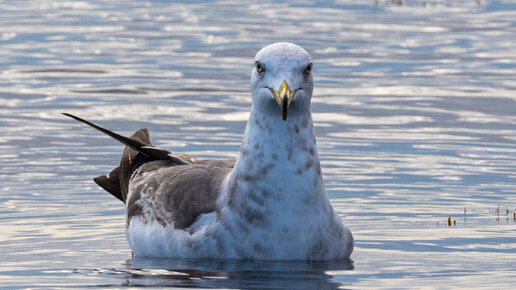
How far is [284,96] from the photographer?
30.3 feet

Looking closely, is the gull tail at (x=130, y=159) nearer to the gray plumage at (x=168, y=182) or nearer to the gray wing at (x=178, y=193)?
the gray plumage at (x=168, y=182)

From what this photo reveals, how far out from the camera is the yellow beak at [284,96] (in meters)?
9.22

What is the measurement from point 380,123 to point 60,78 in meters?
6.77

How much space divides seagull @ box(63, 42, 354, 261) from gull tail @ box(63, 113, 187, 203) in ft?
4.70

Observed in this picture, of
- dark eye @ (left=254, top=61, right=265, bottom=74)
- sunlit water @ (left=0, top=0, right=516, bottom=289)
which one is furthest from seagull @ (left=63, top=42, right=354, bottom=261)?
sunlit water @ (left=0, top=0, right=516, bottom=289)

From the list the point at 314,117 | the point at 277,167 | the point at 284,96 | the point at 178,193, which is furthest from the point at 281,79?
the point at 314,117

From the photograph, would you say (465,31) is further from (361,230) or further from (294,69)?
(294,69)

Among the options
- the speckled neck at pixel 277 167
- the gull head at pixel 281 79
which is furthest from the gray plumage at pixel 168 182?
the gull head at pixel 281 79

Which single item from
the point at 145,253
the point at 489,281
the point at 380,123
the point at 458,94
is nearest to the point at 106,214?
the point at 145,253

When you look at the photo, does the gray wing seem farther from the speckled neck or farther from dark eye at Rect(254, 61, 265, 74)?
dark eye at Rect(254, 61, 265, 74)

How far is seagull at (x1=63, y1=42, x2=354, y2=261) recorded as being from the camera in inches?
377

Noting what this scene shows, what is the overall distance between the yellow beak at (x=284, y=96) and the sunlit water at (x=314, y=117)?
1.23 m

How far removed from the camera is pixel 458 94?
20750mm

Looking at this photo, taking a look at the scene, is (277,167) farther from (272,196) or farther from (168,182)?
(168,182)
